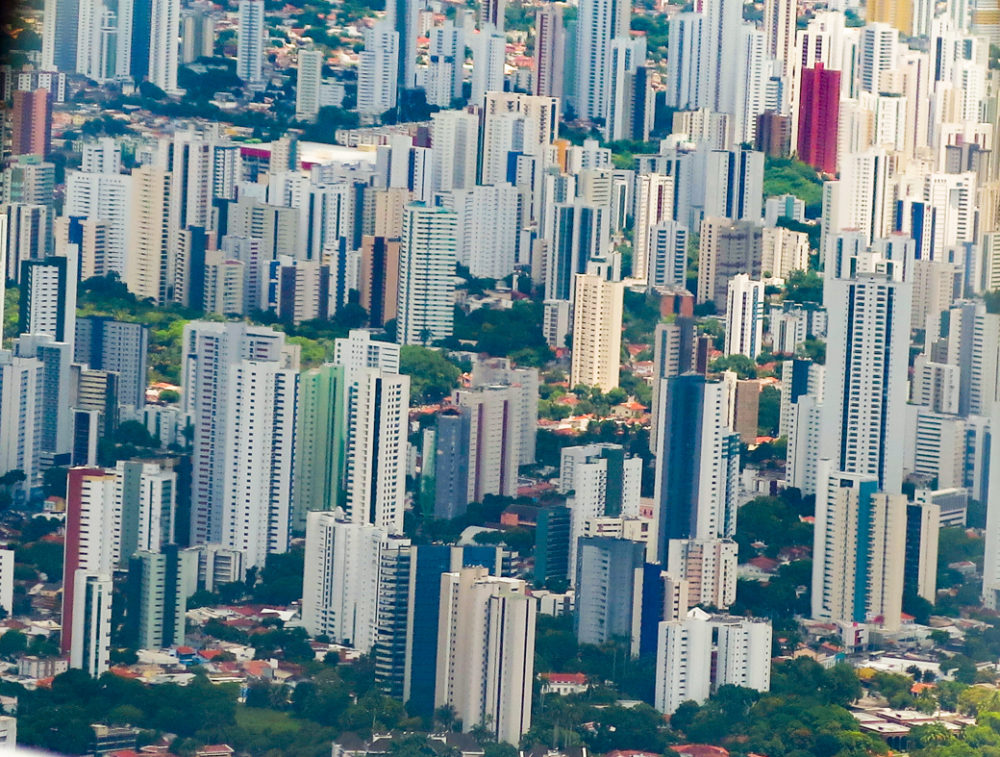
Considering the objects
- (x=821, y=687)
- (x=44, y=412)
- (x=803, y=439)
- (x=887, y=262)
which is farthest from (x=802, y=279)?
(x=821, y=687)

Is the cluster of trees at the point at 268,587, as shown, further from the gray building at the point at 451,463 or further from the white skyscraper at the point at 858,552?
the white skyscraper at the point at 858,552

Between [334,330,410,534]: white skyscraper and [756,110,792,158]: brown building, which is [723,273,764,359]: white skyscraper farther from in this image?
[756,110,792,158]: brown building

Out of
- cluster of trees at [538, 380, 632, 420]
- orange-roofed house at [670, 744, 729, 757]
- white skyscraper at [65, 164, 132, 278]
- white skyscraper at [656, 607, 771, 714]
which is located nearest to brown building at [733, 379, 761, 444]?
cluster of trees at [538, 380, 632, 420]

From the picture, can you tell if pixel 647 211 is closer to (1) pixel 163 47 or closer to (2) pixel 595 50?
(2) pixel 595 50

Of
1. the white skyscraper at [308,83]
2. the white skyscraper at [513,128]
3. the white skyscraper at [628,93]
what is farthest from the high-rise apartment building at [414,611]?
the white skyscraper at [628,93]

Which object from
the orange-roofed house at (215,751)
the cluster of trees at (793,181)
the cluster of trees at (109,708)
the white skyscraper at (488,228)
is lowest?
the orange-roofed house at (215,751)

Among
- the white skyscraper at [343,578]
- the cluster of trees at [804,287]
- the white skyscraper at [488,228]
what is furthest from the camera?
the white skyscraper at [488,228]
